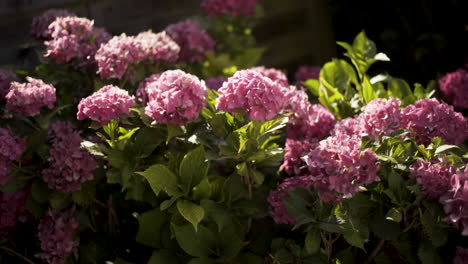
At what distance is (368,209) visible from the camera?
1278mm

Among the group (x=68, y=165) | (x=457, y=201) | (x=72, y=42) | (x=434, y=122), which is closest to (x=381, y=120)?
(x=434, y=122)

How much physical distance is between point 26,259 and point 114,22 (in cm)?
104

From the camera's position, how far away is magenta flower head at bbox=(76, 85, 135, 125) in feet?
4.12

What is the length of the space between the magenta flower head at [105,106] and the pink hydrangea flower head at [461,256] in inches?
29.6

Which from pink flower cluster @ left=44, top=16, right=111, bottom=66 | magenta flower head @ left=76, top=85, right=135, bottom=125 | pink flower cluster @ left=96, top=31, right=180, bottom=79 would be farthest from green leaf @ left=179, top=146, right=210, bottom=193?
pink flower cluster @ left=44, top=16, right=111, bottom=66

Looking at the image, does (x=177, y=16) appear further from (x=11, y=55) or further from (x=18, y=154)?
(x=18, y=154)

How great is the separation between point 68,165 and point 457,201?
2.62ft

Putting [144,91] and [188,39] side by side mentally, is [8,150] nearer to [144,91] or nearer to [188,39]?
[144,91]

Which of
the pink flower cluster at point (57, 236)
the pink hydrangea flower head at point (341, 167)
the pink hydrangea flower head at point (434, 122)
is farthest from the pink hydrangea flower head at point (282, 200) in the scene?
the pink flower cluster at point (57, 236)

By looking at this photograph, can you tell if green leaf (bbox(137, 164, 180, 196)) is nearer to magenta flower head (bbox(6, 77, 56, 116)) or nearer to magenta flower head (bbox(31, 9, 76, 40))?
magenta flower head (bbox(6, 77, 56, 116))

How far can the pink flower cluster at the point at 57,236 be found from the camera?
1.40 meters

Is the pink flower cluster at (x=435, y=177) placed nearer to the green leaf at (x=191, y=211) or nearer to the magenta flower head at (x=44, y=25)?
the green leaf at (x=191, y=211)

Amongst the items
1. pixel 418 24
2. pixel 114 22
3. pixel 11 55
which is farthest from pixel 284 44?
pixel 11 55

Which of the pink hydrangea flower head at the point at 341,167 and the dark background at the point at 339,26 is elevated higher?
the pink hydrangea flower head at the point at 341,167
